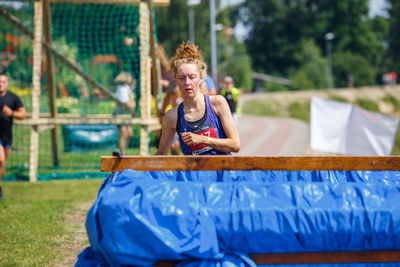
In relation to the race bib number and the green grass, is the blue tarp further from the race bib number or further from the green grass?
the green grass

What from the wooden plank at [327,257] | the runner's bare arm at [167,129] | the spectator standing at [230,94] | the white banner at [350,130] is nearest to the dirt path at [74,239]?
the runner's bare arm at [167,129]

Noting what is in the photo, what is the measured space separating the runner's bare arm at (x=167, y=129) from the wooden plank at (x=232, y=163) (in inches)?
33.5

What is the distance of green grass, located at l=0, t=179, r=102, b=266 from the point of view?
5.18m

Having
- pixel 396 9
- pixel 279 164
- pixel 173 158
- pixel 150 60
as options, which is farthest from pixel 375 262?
pixel 396 9

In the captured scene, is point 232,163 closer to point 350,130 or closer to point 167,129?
point 167,129

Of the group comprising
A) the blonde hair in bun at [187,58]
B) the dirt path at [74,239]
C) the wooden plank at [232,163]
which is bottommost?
the dirt path at [74,239]

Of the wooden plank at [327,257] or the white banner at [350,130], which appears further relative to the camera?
the white banner at [350,130]

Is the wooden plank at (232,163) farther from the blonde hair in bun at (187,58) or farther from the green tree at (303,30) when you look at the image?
the green tree at (303,30)

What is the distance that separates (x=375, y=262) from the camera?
3078 millimetres

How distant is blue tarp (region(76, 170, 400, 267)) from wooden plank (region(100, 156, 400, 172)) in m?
0.34

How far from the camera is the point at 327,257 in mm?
3053

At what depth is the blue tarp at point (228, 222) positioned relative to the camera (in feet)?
9.53

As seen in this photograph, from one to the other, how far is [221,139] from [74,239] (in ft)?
8.35

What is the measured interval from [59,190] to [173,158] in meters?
5.82
